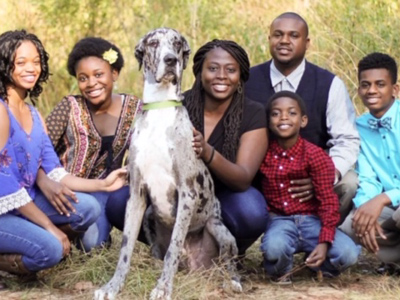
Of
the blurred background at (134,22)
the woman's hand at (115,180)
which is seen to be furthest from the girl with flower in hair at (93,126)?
the blurred background at (134,22)

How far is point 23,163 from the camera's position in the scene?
5.32 m

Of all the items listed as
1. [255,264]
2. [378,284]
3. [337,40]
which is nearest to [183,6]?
[337,40]

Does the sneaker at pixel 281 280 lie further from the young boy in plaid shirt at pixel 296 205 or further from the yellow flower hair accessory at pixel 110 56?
the yellow flower hair accessory at pixel 110 56

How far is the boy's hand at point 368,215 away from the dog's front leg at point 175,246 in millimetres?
1111

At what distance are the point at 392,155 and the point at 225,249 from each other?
1.31 meters

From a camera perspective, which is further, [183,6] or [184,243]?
[183,6]

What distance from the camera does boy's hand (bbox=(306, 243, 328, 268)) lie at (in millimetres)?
5375

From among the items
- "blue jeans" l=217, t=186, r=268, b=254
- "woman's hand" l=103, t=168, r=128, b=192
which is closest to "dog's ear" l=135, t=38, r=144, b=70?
"woman's hand" l=103, t=168, r=128, b=192

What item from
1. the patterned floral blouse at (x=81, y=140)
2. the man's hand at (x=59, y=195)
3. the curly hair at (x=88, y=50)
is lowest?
the man's hand at (x=59, y=195)

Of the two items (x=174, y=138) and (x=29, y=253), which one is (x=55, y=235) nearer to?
(x=29, y=253)

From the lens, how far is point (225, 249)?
5348mm

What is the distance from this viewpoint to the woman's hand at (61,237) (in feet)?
17.2

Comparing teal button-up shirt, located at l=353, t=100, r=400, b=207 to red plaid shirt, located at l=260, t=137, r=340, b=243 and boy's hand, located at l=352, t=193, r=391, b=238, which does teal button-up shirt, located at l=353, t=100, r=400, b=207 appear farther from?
red plaid shirt, located at l=260, t=137, r=340, b=243

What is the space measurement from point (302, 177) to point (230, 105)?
0.66m
